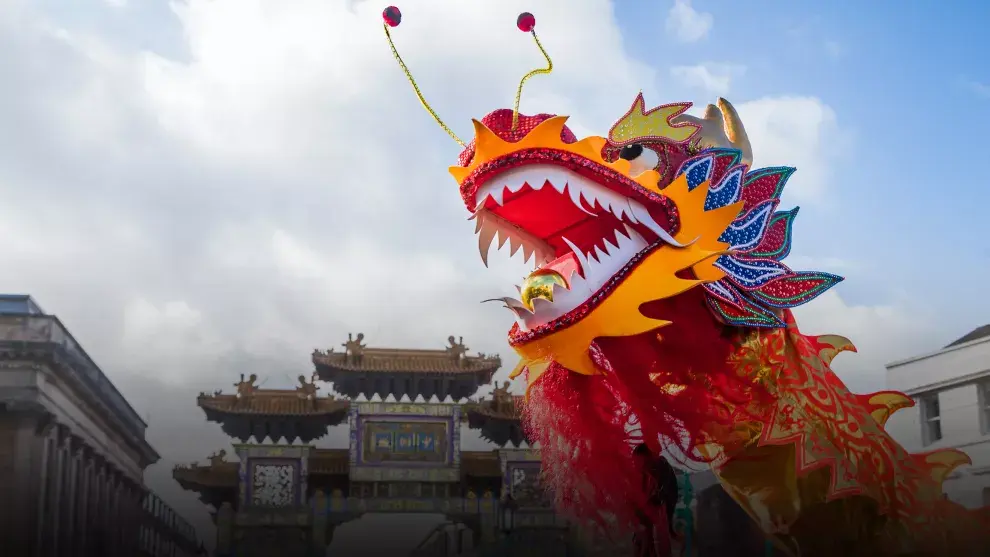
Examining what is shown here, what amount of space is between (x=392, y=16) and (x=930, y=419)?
8.56 m

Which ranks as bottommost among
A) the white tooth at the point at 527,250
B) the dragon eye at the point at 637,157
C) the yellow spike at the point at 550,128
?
the white tooth at the point at 527,250

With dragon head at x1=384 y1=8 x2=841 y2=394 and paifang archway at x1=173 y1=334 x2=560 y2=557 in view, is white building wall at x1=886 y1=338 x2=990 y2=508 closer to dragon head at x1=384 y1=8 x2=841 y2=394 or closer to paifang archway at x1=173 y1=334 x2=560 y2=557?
dragon head at x1=384 y1=8 x2=841 y2=394

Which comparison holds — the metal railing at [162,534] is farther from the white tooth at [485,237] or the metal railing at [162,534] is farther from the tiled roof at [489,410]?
the white tooth at [485,237]

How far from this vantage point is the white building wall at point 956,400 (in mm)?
9438

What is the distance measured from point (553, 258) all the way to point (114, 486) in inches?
775

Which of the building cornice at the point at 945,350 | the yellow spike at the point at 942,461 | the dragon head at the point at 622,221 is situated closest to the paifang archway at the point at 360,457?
the building cornice at the point at 945,350

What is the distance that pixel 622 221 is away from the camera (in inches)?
163

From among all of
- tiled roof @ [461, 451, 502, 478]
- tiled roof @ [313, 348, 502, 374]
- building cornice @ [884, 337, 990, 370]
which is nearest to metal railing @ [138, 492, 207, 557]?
tiled roof @ [313, 348, 502, 374]

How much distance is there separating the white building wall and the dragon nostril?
633 centimetres

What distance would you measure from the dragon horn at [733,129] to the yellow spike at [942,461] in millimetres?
1804

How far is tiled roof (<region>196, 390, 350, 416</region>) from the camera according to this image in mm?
20156

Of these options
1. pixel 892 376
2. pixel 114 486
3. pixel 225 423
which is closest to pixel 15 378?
pixel 225 423

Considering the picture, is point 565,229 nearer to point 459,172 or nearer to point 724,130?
point 459,172

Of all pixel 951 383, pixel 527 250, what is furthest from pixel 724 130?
pixel 951 383
